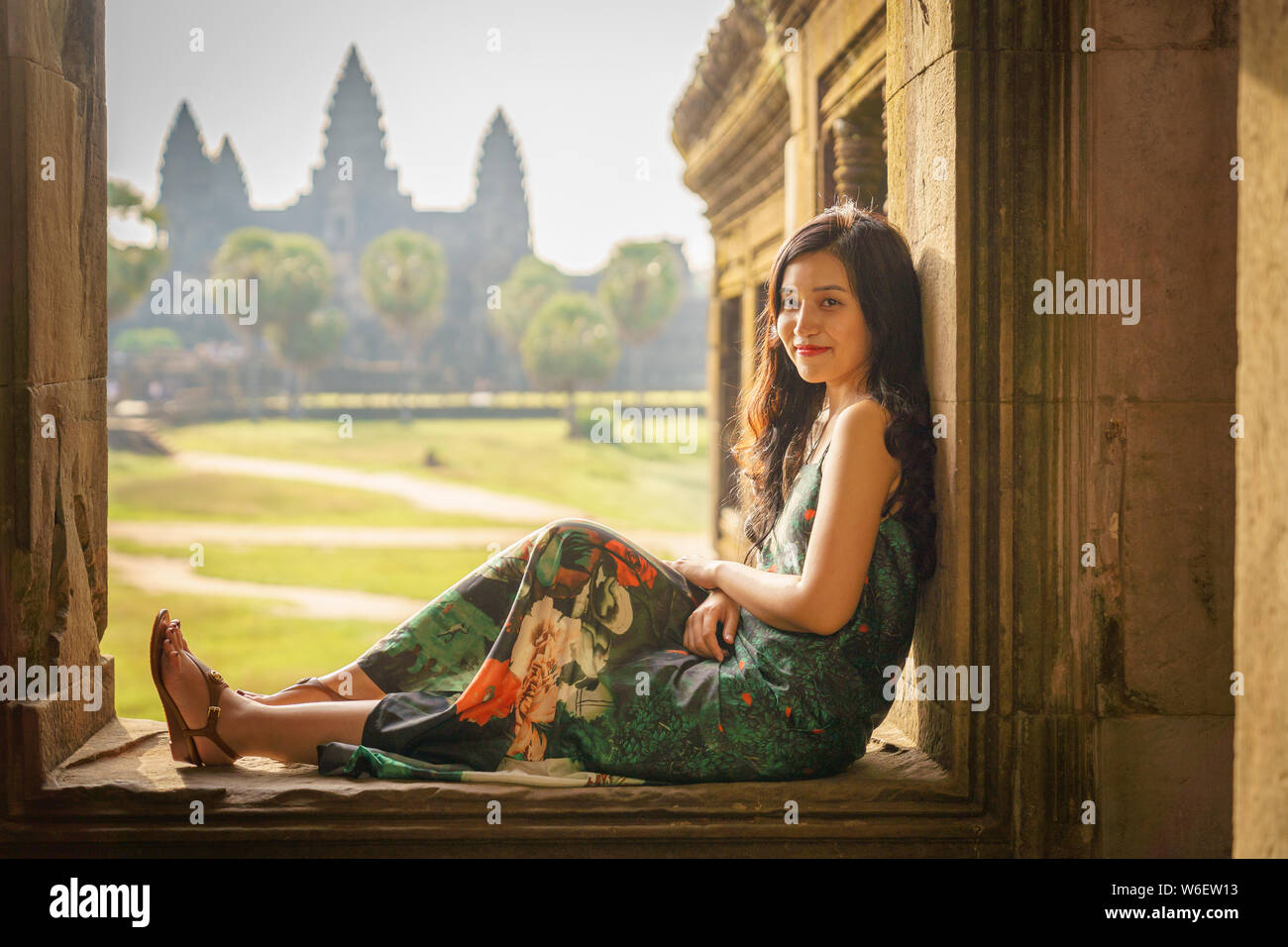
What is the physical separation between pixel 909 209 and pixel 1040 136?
1.18 ft

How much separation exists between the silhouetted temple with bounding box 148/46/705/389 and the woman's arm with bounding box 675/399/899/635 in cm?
4716

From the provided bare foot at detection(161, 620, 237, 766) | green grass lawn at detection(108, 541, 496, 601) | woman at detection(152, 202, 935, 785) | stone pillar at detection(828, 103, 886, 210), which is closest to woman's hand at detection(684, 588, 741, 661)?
woman at detection(152, 202, 935, 785)

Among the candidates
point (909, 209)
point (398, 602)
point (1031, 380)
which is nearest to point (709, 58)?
point (909, 209)

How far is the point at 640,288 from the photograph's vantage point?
50.7 metres

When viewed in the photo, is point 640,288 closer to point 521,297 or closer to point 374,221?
point 521,297

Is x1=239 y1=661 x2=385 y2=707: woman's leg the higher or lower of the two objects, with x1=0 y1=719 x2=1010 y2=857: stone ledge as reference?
higher

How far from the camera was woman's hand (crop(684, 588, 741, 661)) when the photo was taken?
102 inches

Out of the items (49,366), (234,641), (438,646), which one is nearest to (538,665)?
(438,646)

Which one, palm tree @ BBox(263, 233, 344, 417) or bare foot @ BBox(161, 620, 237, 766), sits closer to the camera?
bare foot @ BBox(161, 620, 237, 766)

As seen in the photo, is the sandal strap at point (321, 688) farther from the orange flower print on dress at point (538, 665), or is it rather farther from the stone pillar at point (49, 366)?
the stone pillar at point (49, 366)

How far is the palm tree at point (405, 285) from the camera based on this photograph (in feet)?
154

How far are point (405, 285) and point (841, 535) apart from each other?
46.6 meters

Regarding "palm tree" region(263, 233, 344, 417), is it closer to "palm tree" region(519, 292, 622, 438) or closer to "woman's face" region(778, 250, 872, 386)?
"palm tree" region(519, 292, 622, 438)

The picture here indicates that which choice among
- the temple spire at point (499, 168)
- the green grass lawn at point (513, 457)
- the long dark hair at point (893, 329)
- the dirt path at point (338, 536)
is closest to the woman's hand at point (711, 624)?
the long dark hair at point (893, 329)
